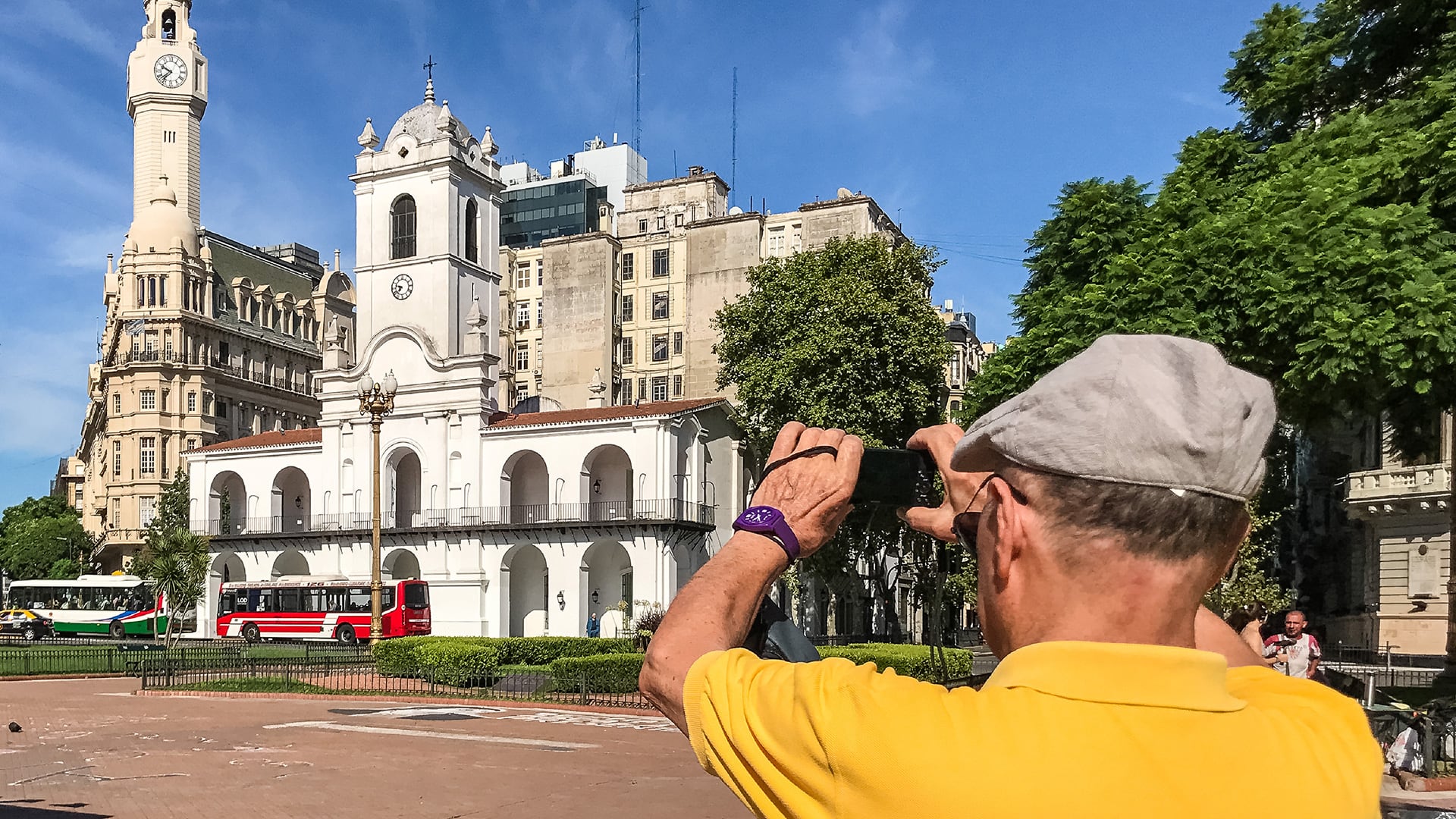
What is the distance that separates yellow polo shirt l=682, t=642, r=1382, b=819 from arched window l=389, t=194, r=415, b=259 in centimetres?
5264

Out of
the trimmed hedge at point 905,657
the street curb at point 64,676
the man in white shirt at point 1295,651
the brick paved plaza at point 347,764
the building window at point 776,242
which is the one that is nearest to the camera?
the brick paved plaza at point 347,764

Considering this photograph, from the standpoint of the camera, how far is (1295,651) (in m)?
12.5

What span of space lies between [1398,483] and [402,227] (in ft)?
131

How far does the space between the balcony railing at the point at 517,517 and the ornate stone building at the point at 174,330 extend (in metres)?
19.7

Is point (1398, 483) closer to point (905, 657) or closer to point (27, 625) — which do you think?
point (905, 657)

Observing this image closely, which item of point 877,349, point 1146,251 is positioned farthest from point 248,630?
point 1146,251

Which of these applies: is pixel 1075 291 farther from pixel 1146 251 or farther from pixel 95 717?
pixel 95 717

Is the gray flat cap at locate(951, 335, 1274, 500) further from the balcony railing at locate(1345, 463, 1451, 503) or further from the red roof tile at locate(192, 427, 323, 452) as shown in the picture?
the red roof tile at locate(192, 427, 323, 452)

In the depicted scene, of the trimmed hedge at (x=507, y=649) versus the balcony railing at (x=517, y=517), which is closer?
the trimmed hedge at (x=507, y=649)

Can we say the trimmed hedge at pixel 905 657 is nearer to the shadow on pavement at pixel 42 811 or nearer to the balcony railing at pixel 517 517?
the shadow on pavement at pixel 42 811

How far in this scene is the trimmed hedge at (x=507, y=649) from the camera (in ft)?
87.8

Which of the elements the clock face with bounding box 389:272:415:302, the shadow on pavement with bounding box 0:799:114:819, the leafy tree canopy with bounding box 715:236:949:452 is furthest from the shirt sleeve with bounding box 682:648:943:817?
the clock face with bounding box 389:272:415:302

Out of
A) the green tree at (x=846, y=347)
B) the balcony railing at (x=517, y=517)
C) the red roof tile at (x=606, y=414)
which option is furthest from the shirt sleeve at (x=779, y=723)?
the red roof tile at (x=606, y=414)

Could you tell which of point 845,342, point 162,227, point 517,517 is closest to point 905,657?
point 845,342
